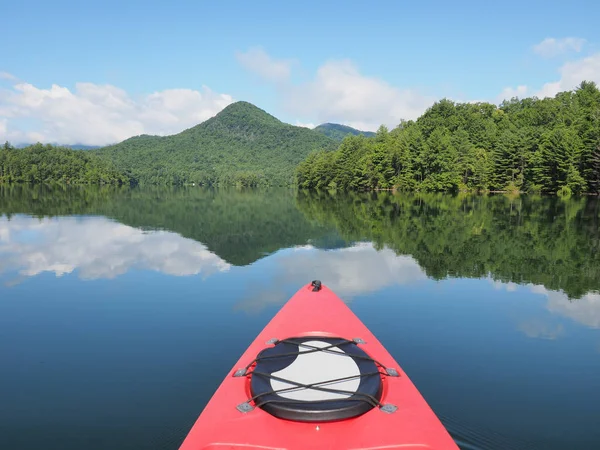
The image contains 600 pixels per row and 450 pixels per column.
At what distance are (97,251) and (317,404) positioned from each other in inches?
594

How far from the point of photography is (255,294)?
34.3 ft

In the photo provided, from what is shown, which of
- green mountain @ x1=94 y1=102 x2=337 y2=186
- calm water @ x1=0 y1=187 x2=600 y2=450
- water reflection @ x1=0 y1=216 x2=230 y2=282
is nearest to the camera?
calm water @ x1=0 y1=187 x2=600 y2=450

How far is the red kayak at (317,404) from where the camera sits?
10.0ft

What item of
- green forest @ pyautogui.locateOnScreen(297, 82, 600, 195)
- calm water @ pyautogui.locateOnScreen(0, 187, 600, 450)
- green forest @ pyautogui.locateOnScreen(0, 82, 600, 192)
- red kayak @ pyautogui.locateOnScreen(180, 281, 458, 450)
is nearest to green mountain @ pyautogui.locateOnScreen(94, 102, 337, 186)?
green forest @ pyautogui.locateOnScreen(0, 82, 600, 192)

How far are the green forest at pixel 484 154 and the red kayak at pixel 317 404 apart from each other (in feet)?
187

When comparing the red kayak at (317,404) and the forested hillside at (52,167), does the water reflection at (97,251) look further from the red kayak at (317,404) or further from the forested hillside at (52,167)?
the forested hillside at (52,167)

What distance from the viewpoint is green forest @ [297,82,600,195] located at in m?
53.3

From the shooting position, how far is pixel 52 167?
115 metres

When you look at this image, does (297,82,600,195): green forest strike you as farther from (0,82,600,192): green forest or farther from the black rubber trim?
the black rubber trim

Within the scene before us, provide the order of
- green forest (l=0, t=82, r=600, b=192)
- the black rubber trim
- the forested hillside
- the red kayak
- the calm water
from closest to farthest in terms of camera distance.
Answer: the red kayak
the black rubber trim
the calm water
green forest (l=0, t=82, r=600, b=192)
the forested hillside

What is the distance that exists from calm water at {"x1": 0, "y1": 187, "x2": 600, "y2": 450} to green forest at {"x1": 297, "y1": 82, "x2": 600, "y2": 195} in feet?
136

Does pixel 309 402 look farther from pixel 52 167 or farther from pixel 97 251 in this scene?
pixel 52 167

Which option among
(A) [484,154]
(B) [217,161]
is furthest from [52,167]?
(A) [484,154]

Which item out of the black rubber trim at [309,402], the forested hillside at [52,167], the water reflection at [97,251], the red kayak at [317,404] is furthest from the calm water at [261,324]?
the forested hillside at [52,167]
